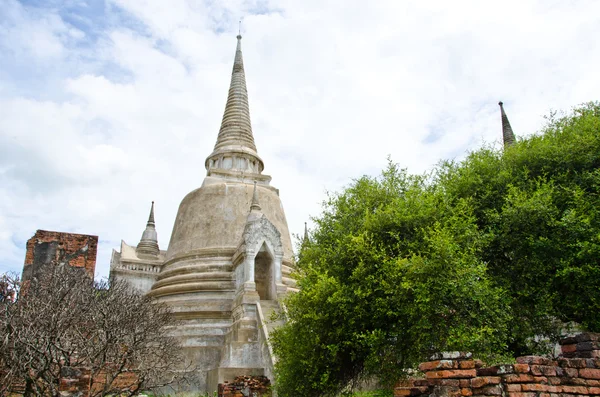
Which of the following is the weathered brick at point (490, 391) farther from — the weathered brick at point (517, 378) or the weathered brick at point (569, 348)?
the weathered brick at point (569, 348)

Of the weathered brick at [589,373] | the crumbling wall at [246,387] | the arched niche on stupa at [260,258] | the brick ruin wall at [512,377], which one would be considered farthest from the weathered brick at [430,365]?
the arched niche on stupa at [260,258]

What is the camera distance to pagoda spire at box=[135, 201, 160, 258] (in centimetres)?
2639

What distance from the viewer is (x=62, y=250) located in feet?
43.2

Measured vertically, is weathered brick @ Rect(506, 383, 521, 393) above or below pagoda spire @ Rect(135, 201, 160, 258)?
below

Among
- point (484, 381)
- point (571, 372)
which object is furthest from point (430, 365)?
point (571, 372)

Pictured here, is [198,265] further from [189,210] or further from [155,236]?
[155,236]

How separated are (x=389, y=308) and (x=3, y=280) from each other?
1026 centimetres

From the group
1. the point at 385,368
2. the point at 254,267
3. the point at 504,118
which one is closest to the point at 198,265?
the point at 254,267

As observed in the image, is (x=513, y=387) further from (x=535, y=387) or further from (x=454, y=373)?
(x=454, y=373)

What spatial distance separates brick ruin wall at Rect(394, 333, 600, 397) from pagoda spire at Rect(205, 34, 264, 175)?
1767 cm

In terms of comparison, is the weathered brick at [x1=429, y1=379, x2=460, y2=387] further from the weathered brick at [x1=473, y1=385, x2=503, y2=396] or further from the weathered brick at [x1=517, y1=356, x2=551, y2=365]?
the weathered brick at [x1=517, y1=356, x2=551, y2=365]

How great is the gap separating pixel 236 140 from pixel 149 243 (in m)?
7.47

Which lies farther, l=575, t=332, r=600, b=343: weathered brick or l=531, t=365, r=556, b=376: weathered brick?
l=575, t=332, r=600, b=343: weathered brick

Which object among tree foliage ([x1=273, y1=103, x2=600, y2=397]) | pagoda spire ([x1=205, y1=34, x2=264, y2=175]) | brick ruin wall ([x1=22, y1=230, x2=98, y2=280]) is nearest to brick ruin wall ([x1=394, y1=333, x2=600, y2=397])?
tree foliage ([x1=273, y1=103, x2=600, y2=397])
